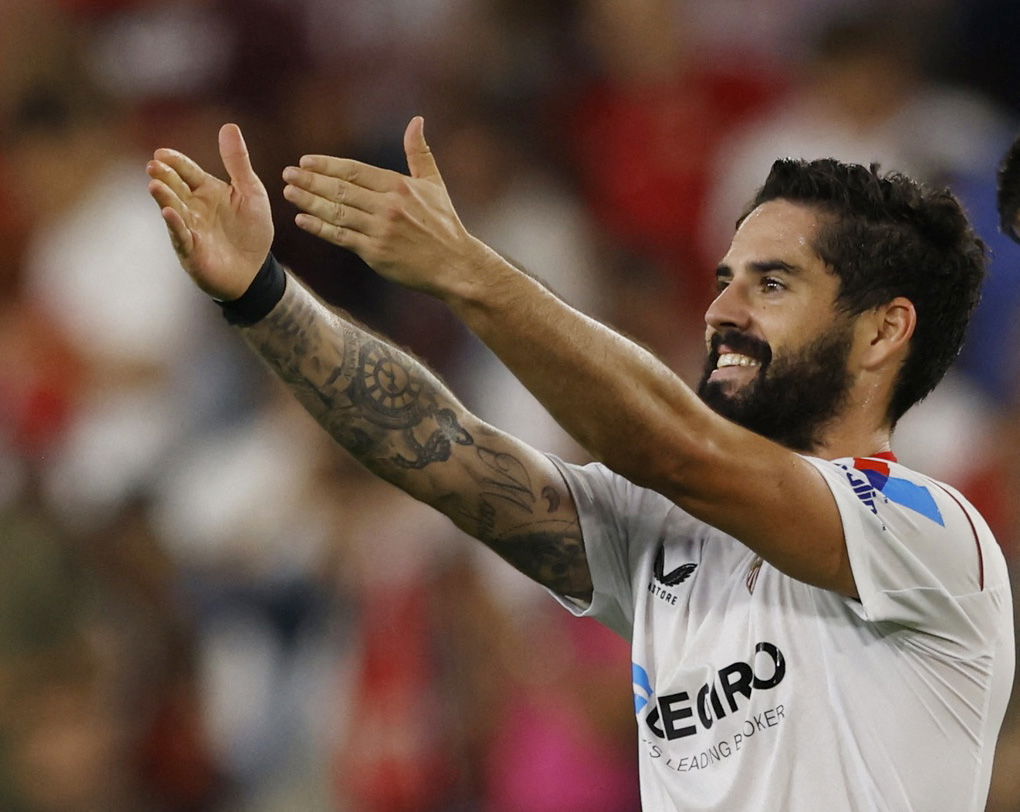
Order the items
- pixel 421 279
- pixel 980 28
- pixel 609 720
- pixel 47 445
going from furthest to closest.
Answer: pixel 980 28
pixel 47 445
pixel 609 720
pixel 421 279

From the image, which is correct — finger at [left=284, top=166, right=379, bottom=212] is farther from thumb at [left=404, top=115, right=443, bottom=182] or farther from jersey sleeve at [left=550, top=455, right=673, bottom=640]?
jersey sleeve at [left=550, top=455, right=673, bottom=640]

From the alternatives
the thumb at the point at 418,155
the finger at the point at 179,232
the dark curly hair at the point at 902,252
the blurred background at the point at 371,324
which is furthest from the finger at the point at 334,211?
the blurred background at the point at 371,324

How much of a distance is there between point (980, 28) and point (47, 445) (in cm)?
363

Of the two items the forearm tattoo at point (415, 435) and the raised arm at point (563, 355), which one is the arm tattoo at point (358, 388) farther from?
the raised arm at point (563, 355)

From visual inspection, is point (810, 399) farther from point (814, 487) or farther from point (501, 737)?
point (501, 737)

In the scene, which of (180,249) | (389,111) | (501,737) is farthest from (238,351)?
(180,249)

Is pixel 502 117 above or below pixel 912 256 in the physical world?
above

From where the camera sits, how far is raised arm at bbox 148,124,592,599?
2.55 meters

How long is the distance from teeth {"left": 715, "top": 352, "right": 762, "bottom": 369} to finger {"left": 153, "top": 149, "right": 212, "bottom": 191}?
1.07m

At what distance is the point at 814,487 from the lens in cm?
242

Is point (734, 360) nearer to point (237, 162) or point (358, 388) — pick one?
point (358, 388)

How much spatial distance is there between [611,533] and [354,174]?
1049 mm

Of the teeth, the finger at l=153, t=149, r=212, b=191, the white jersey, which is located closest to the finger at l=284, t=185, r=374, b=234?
the finger at l=153, t=149, r=212, b=191

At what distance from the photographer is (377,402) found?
275cm
